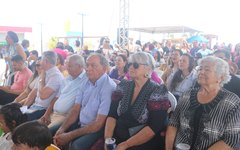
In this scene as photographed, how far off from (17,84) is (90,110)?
214 cm

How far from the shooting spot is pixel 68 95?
3.30 metres

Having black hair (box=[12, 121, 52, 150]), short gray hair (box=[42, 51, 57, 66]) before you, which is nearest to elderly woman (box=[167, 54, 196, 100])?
short gray hair (box=[42, 51, 57, 66])

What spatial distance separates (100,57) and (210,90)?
49.9 inches

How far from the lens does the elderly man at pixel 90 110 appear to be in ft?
8.98

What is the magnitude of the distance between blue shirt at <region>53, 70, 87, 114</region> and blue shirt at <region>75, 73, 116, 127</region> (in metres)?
0.27

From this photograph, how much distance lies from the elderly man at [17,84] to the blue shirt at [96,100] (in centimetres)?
183

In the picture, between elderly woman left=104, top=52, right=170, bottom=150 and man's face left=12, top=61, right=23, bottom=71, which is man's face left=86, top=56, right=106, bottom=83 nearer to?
elderly woman left=104, top=52, right=170, bottom=150

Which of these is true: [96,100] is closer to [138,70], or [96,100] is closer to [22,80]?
[138,70]

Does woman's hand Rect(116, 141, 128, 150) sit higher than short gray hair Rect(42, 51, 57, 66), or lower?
lower

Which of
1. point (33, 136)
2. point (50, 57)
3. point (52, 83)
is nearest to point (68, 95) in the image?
point (52, 83)

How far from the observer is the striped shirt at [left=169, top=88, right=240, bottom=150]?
2.05m

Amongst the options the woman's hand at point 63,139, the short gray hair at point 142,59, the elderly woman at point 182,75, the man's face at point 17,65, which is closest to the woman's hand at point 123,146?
the woman's hand at point 63,139

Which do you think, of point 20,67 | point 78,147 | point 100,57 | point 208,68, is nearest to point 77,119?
point 78,147

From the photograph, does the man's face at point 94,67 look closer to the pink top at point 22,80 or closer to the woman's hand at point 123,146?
the woman's hand at point 123,146
